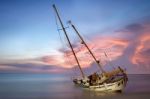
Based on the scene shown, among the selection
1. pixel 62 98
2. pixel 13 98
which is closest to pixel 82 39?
pixel 62 98

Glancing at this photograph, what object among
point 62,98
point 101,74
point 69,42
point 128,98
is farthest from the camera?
point 69,42

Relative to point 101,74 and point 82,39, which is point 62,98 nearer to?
point 101,74

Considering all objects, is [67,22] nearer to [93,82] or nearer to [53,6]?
[53,6]

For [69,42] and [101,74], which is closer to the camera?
[101,74]

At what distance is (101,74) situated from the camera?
53.6m

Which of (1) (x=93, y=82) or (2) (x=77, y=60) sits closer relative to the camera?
(1) (x=93, y=82)

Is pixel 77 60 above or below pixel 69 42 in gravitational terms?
below

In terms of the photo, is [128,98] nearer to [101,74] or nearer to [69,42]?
[101,74]

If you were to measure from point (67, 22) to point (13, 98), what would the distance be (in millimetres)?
17654

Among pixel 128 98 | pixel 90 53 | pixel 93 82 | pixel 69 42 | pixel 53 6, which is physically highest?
pixel 53 6

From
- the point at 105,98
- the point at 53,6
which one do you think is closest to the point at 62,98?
the point at 105,98

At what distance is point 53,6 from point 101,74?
55.9ft

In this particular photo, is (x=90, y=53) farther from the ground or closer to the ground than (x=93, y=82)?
farther from the ground

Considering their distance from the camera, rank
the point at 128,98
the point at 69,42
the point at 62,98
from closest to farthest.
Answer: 1. the point at 128,98
2. the point at 62,98
3. the point at 69,42
